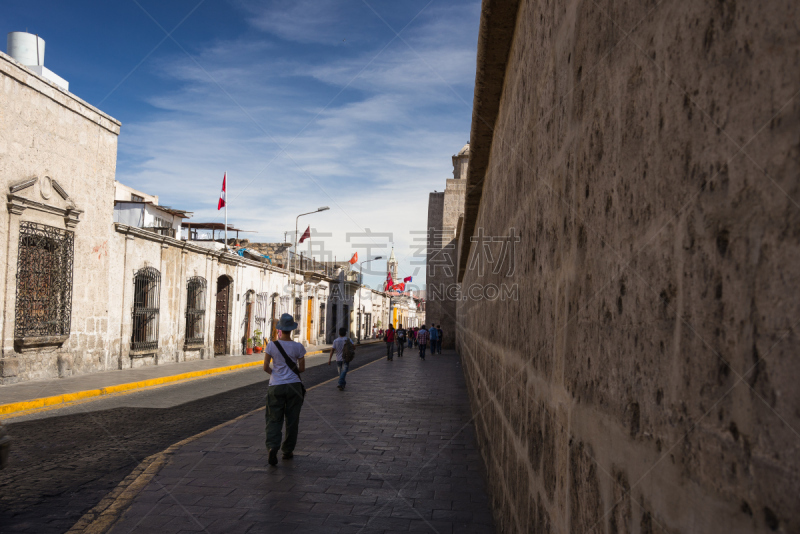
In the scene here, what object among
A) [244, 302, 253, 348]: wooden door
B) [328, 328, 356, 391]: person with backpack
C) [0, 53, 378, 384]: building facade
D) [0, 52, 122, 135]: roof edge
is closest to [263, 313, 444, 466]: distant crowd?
[328, 328, 356, 391]: person with backpack

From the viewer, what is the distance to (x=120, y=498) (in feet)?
16.9

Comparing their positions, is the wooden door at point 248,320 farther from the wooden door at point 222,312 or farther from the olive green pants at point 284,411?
the olive green pants at point 284,411

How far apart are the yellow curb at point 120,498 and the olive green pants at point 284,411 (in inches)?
48.9

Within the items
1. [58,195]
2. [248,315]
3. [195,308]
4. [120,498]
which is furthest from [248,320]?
[120,498]

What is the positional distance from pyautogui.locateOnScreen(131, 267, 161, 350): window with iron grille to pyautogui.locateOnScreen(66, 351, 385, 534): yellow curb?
12.8 meters

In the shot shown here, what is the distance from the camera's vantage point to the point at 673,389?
1119mm

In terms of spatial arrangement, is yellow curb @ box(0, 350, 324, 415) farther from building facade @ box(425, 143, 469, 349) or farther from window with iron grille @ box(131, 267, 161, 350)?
building facade @ box(425, 143, 469, 349)

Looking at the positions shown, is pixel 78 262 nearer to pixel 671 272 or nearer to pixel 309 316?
pixel 671 272

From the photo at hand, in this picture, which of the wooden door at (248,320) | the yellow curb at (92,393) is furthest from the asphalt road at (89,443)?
the wooden door at (248,320)

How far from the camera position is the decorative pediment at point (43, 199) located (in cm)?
1320

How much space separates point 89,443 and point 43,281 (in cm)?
856

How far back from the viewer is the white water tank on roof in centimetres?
1599

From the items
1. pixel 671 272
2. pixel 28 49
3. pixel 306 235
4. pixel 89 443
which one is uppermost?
pixel 28 49

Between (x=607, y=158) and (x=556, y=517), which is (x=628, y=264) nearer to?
(x=607, y=158)
